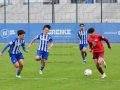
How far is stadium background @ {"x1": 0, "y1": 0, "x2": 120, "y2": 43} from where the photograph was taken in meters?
44.4

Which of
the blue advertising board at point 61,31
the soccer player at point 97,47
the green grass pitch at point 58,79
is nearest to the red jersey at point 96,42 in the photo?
the soccer player at point 97,47

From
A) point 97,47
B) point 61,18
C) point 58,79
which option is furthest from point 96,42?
point 61,18

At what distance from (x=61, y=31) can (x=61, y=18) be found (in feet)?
37.3

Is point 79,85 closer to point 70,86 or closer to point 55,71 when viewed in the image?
point 70,86

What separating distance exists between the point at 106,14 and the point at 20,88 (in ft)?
136

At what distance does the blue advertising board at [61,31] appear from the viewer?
144 ft

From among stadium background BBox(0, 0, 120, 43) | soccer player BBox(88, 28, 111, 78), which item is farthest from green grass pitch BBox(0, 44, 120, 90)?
stadium background BBox(0, 0, 120, 43)

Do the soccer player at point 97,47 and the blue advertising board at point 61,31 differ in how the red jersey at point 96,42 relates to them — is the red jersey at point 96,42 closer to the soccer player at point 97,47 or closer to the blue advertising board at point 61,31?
the soccer player at point 97,47

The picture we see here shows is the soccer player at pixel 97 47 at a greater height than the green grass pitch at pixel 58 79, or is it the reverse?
the soccer player at pixel 97 47

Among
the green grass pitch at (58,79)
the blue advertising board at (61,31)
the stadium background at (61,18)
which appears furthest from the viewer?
the stadium background at (61,18)

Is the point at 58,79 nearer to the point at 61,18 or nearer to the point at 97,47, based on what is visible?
the point at 97,47

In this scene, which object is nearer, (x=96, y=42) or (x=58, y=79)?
(x=58, y=79)

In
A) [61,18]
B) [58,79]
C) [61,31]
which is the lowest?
[58,79]

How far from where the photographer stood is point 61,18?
5572 centimetres
